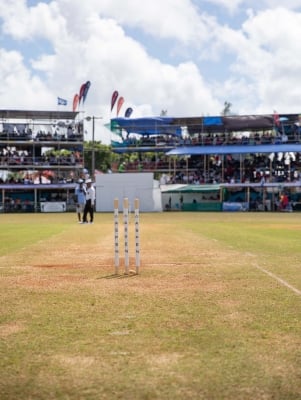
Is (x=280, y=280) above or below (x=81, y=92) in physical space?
below

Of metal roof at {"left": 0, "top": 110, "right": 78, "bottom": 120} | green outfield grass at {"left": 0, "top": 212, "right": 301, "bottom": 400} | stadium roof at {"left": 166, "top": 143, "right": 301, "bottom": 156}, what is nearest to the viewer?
green outfield grass at {"left": 0, "top": 212, "right": 301, "bottom": 400}

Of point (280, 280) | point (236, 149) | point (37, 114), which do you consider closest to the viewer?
Result: point (280, 280)

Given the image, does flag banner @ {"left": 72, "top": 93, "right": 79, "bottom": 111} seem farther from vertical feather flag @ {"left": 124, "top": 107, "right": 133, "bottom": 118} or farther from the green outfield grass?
the green outfield grass

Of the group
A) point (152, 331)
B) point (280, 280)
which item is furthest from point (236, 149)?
point (152, 331)

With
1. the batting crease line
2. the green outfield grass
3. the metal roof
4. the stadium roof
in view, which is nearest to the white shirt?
the green outfield grass

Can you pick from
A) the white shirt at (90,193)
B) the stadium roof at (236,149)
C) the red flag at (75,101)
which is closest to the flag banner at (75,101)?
the red flag at (75,101)

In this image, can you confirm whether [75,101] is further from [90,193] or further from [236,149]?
[90,193]

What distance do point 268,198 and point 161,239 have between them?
46944 millimetres

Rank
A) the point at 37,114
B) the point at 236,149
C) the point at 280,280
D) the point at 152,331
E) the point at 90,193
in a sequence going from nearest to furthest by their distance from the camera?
the point at 152,331 → the point at 280,280 → the point at 90,193 → the point at 236,149 → the point at 37,114

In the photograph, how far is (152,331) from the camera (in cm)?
743

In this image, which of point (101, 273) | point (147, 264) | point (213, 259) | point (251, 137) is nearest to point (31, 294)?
point (101, 273)

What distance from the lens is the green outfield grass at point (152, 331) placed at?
534cm

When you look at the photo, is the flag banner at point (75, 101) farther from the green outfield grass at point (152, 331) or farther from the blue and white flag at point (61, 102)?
→ the green outfield grass at point (152, 331)

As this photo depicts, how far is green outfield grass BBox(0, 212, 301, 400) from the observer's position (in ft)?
17.5
